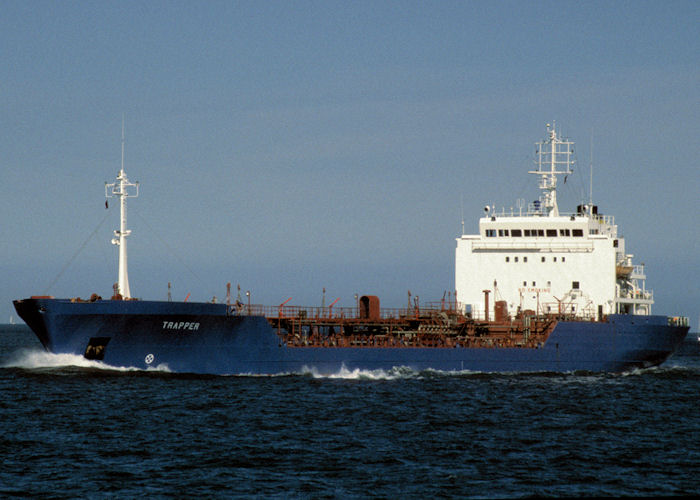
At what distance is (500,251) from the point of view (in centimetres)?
4447

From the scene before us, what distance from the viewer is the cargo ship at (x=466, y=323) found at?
3406 cm

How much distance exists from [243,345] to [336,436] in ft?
40.2

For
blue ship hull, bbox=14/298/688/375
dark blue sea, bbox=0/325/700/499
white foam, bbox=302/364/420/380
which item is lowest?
dark blue sea, bbox=0/325/700/499

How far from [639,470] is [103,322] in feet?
65.6

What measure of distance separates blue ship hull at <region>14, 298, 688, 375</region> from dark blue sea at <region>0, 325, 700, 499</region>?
0.70 m

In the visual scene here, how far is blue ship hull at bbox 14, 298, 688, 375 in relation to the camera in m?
33.6

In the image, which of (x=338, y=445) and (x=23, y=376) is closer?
(x=338, y=445)

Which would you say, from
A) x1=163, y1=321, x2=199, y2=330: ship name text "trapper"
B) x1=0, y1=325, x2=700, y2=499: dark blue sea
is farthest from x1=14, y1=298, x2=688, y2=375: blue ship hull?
x1=0, y1=325, x2=700, y2=499: dark blue sea

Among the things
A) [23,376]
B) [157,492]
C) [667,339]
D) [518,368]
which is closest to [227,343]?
[23,376]

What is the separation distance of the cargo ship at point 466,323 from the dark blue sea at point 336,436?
0.99 meters

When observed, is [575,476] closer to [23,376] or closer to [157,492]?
[157,492]

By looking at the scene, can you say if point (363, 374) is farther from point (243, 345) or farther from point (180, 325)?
point (180, 325)

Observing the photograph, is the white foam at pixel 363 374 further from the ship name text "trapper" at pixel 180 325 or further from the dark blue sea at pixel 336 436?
the ship name text "trapper" at pixel 180 325

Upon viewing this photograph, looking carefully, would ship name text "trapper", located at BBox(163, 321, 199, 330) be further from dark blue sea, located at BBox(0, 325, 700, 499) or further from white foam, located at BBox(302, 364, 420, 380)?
white foam, located at BBox(302, 364, 420, 380)
